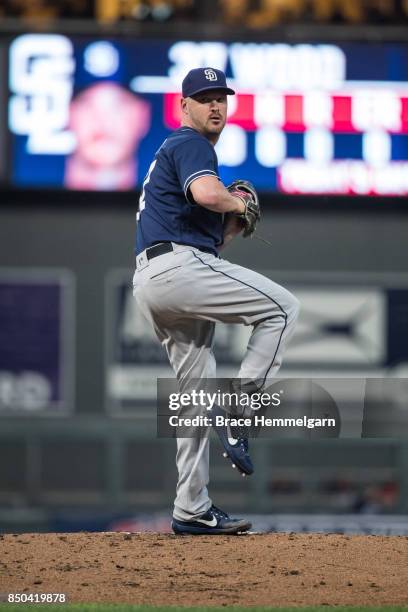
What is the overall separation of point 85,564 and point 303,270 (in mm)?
7315

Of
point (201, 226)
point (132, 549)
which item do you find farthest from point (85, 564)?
point (201, 226)

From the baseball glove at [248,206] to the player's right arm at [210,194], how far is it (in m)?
0.23

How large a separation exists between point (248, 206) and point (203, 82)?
485 mm

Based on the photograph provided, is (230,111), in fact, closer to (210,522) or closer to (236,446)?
(210,522)

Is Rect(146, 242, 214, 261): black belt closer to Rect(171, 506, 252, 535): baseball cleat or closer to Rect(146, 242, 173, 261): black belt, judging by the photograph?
Rect(146, 242, 173, 261): black belt

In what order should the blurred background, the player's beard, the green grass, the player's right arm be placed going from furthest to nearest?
the blurred background → the player's beard → the player's right arm → the green grass

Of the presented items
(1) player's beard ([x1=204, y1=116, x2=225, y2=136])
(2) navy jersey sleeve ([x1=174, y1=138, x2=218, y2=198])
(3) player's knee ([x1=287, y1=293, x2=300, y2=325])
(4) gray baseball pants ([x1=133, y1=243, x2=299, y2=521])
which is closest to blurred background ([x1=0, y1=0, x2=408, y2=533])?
(4) gray baseball pants ([x1=133, y1=243, x2=299, y2=521])

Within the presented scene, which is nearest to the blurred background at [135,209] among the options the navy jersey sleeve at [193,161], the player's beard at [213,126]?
the player's beard at [213,126]

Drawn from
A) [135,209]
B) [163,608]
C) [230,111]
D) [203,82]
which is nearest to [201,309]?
[203,82]

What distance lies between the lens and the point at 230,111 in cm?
1182

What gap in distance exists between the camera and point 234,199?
16.7ft

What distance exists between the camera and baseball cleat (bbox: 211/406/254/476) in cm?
514

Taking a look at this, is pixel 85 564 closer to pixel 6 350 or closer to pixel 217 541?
pixel 217 541

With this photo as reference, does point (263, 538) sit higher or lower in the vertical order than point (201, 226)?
lower
